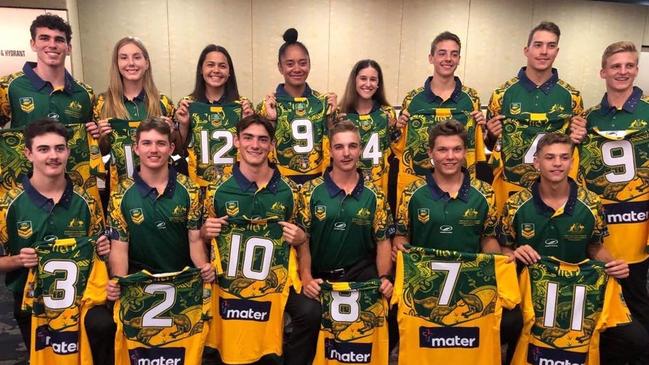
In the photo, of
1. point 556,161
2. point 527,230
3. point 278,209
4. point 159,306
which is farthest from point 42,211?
point 556,161

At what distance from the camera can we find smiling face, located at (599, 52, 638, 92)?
3062 mm

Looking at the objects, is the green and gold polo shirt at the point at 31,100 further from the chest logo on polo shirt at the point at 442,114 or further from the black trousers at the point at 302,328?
the chest logo on polo shirt at the point at 442,114

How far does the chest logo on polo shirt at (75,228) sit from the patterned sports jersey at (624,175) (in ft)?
9.68

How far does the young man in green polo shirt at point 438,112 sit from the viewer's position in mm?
3459

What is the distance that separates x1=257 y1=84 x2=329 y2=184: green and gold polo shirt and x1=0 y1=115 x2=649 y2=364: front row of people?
64cm

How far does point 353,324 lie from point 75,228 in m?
1.53

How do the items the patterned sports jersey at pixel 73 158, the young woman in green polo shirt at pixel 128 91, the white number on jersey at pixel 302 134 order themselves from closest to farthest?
the patterned sports jersey at pixel 73 158 → the young woman in green polo shirt at pixel 128 91 → the white number on jersey at pixel 302 134

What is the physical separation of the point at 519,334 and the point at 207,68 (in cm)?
256

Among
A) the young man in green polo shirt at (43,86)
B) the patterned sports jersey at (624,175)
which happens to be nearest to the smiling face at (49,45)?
the young man in green polo shirt at (43,86)

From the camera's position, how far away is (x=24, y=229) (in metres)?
2.60

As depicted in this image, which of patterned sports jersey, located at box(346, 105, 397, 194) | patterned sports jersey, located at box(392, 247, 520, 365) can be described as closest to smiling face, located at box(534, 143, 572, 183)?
patterned sports jersey, located at box(392, 247, 520, 365)

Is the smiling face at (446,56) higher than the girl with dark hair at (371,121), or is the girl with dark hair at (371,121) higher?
the smiling face at (446,56)

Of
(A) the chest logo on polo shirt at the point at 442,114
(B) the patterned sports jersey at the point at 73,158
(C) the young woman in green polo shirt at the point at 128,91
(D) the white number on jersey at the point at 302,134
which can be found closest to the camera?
(B) the patterned sports jersey at the point at 73,158

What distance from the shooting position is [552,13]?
8.47 m
